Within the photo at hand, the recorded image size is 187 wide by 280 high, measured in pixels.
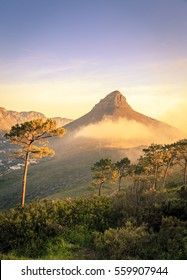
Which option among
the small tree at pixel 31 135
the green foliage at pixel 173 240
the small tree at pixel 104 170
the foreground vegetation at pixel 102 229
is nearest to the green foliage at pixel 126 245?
the foreground vegetation at pixel 102 229

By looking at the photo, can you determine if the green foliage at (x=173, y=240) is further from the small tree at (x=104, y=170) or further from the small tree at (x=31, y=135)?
the small tree at (x=104, y=170)

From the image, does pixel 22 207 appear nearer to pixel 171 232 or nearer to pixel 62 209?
pixel 62 209

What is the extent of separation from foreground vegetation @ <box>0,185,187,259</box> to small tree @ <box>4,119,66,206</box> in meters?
20.7

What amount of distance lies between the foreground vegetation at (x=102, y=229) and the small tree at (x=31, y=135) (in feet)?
68.0

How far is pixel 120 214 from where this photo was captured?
14.1 metres

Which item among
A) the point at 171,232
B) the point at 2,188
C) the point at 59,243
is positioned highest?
the point at 171,232

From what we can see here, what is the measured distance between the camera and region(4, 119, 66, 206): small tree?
36188 mm

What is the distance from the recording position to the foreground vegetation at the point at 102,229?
1003 cm

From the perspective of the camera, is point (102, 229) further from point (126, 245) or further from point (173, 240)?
point (173, 240)

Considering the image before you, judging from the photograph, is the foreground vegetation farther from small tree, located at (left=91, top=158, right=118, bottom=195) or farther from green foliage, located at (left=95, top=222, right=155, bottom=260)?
small tree, located at (left=91, top=158, right=118, bottom=195)

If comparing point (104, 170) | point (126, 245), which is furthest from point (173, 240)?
point (104, 170)

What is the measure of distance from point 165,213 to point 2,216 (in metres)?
7.52

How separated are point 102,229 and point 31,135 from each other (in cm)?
2610
